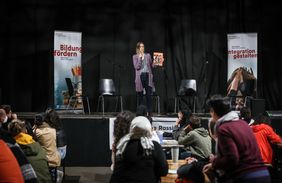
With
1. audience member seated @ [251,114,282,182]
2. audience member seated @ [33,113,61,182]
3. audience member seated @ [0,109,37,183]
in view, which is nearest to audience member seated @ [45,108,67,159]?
audience member seated @ [33,113,61,182]

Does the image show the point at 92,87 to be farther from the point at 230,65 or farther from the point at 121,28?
the point at 230,65

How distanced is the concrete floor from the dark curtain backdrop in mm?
2911

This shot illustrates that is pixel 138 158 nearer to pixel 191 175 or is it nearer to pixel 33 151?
pixel 191 175

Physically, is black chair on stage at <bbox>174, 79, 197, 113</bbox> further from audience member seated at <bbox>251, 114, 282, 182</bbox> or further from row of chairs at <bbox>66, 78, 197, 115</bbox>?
audience member seated at <bbox>251, 114, 282, 182</bbox>

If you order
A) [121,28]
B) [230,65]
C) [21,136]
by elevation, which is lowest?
[21,136]

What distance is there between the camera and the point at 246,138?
3.30 metres

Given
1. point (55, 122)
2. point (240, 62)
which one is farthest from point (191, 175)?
point (240, 62)

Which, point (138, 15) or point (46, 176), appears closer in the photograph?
point (46, 176)

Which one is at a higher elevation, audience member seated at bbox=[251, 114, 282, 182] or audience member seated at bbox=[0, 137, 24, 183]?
audience member seated at bbox=[0, 137, 24, 183]

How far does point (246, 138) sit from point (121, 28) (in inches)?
354

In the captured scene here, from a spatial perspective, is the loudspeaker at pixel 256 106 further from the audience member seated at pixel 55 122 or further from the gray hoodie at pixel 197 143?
the audience member seated at pixel 55 122

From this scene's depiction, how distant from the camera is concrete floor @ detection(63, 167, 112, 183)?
809cm

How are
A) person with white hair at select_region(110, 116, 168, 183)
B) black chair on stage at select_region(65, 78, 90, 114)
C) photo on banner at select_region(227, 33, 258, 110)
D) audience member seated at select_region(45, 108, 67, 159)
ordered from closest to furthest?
person with white hair at select_region(110, 116, 168, 183), audience member seated at select_region(45, 108, 67, 159), black chair on stage at select_region(65, 78, 90, 114), photo on banner at select_region(227, 33, 258, 110)

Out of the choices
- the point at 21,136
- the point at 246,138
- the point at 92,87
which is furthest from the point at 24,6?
the point at 246,138
